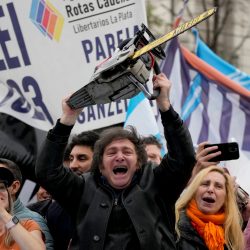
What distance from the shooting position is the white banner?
661 cm

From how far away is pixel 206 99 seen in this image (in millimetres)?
8094

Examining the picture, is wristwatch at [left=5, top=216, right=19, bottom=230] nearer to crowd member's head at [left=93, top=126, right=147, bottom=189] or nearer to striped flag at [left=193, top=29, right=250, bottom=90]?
crowd member's head at [left=93, top=126, right=147, bottom=189]

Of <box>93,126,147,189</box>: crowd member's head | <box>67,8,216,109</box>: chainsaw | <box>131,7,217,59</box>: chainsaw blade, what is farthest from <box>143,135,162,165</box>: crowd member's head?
<box>131,7,217,59</box>: chainsaw blade

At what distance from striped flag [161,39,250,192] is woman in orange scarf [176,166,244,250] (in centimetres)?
221

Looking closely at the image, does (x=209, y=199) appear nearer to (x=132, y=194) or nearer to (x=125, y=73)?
(x=132, y=194)

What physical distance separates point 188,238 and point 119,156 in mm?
729

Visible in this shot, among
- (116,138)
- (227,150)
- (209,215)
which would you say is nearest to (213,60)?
(227,150)

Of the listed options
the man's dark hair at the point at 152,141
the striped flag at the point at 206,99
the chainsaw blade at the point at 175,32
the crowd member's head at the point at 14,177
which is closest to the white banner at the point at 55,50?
the man's dark hair at the point at 152,141

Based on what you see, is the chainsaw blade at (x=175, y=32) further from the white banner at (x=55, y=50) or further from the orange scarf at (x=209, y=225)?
the white banner at (x=55, y=50)

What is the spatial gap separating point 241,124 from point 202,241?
8.86 ft

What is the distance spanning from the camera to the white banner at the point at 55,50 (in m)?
6.61

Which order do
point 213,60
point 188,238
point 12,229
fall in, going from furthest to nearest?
point 213,60 → point 188,238 → point 12,229

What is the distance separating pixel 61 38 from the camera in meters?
6.74

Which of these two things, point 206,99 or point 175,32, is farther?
point 206,99
